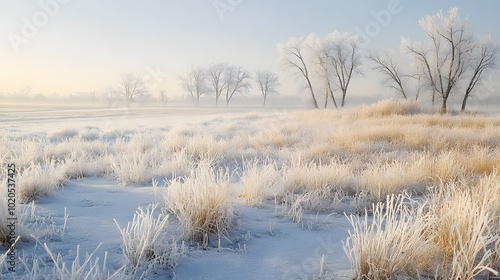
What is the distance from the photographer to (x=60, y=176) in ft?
15.3

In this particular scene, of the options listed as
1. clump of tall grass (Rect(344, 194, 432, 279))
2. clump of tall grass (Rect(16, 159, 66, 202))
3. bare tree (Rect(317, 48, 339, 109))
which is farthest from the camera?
bare tree (Rect(317, 48, 339, 109))

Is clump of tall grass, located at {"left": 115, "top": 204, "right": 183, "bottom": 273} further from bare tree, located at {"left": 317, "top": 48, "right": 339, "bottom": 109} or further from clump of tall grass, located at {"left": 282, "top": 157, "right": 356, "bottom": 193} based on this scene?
bare tree, located at {"left": 317, "top": 48, "right": 339, "bottom": 109}

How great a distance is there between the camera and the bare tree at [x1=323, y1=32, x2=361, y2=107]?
35531 millimetres

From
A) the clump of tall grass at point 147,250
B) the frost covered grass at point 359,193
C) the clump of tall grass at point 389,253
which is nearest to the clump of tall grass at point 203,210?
the frost covered grass at point 359,193

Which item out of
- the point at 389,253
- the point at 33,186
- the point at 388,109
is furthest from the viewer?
the point at 388,109

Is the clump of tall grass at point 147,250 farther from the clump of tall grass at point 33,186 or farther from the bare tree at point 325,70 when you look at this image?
the bare tree at point 325,70

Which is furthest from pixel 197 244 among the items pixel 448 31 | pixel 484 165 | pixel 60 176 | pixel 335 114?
pixel 448 31

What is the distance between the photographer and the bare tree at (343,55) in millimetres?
35531

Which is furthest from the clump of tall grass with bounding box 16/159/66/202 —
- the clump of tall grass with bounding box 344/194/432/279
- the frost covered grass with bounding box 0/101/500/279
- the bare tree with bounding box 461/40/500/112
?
the bare tree with bounding box 461/40/500/112

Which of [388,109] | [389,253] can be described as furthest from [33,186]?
[388,109]

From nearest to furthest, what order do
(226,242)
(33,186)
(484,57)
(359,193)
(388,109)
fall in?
(226,242), (33,186), (359,193), (388,109), (484,57)

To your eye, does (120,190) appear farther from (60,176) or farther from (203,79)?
(203,79)

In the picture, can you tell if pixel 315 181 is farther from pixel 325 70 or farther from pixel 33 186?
pixel 325 70

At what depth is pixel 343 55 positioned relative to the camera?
36.0m
